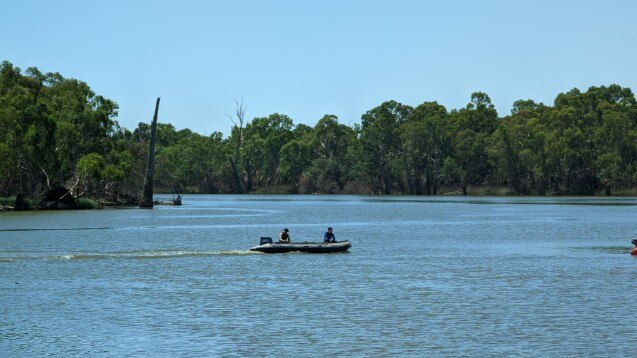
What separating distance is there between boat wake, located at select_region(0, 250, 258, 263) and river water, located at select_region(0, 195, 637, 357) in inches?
6.4

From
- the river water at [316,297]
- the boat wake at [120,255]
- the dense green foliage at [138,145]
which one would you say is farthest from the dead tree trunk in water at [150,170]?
the boat wake at [120,255]

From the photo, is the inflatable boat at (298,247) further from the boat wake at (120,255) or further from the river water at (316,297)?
the boat wake at (120,255)

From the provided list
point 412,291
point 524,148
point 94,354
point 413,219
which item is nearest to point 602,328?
point 412,291

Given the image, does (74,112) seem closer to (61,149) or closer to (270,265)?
(61,149)

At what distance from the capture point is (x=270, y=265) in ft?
157

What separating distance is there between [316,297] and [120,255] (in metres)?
20.4

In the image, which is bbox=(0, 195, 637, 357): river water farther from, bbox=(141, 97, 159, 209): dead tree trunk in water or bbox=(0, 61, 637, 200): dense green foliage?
bbox=(141, 97, 159, 209): dead tree trunk in water

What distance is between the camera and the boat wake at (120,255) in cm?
5105

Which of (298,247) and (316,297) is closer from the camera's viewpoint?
(316,297)

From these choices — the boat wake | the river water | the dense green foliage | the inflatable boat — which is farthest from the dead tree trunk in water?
the inflatable boat

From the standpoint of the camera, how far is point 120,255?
2096 inches

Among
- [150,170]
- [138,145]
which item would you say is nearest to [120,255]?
[150,170]

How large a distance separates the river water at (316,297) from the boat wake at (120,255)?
0.16 metres

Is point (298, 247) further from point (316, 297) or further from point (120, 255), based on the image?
point (316, 297)
